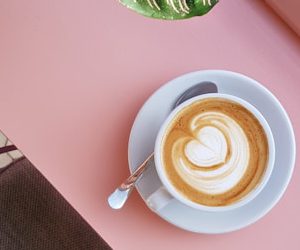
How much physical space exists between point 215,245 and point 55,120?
0.26 metres

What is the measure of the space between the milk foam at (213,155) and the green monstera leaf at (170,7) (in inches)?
6.5

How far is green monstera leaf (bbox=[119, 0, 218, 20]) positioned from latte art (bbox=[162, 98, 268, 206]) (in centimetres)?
15

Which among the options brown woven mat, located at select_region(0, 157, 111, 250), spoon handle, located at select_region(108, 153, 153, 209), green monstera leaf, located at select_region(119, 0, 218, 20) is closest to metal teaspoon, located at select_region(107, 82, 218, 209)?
spoon handle, located at select_region(108, 153, 153, 209)

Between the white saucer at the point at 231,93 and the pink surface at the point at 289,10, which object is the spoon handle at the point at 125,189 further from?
the pink surface at the point at 289,10

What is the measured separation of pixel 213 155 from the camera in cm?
69

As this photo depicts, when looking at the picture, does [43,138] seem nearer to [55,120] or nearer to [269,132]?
[55,120]

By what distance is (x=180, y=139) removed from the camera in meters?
0.70

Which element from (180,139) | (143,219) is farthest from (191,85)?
(143,219)

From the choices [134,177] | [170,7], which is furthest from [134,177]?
[170,7]

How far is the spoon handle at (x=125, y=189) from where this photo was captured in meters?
0.73

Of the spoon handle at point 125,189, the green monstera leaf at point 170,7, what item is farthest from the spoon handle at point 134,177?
the green monstera leaf at point 170,7

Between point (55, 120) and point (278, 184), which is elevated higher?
point (55, 120)

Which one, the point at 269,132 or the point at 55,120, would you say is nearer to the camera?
the point at 269,132

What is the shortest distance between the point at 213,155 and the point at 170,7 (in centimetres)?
22
